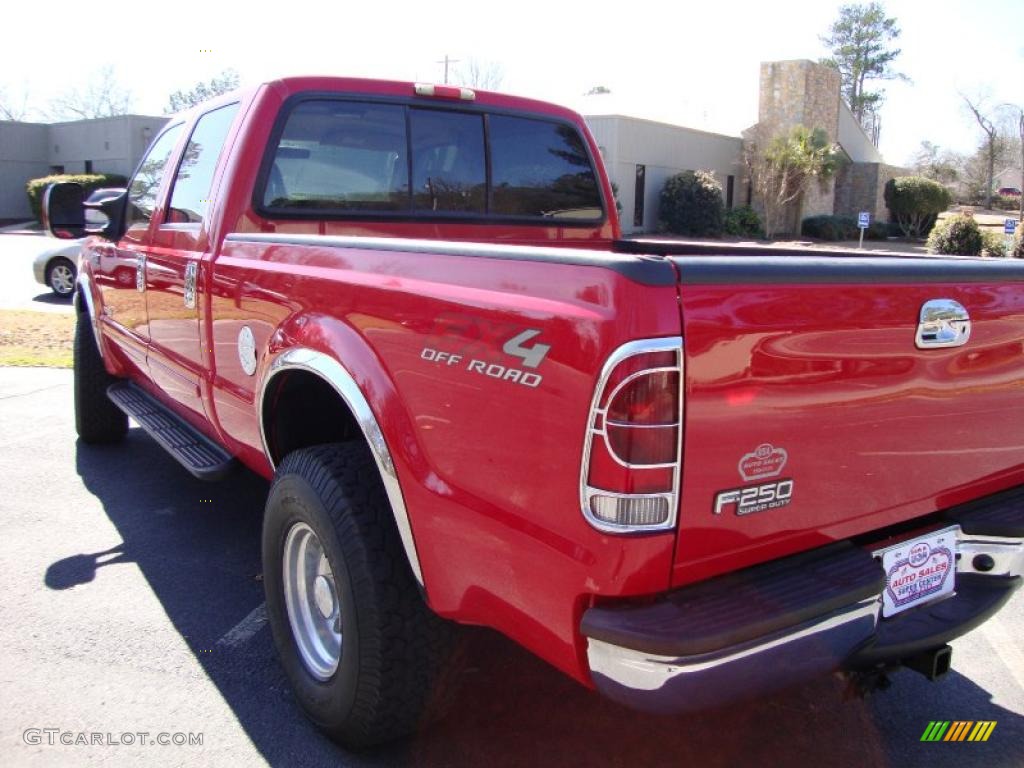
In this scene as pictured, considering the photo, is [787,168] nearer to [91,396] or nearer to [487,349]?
[91,396]

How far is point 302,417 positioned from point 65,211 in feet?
10.3

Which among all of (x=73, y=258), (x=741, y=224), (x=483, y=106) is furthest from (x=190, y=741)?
(x=741, y=224)

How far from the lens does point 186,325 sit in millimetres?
3818

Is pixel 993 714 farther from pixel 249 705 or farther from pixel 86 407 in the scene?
pixel 86 407

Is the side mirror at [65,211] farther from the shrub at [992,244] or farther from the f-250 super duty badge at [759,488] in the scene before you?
the shrub at [992,244]

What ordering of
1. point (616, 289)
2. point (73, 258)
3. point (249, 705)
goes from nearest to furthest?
point (616, 289), point (249, 705), point (73, 258)

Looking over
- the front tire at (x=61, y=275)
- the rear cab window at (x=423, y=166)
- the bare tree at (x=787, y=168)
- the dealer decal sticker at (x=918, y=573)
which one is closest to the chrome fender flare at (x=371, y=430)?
the rear cab window at (x=423, y=166)

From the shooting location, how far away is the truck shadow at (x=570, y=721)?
2785 mm

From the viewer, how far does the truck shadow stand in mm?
2785

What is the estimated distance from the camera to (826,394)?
6.81ft

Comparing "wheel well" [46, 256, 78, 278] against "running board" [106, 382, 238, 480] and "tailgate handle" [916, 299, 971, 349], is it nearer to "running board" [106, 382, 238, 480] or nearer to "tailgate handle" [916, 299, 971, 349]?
"running board" [106, 382, 238, 480]

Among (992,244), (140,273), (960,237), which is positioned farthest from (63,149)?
(140,273)

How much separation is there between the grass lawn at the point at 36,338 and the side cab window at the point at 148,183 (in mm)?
4684

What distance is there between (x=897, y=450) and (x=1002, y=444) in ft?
1.95
